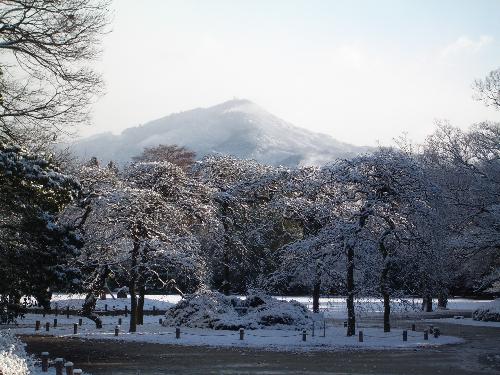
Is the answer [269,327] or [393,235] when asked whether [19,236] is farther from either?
[393,235]

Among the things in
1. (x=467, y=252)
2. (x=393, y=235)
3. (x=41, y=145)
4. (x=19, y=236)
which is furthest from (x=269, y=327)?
(x=41, y=145)

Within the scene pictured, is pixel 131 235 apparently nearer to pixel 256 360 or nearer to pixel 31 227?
pixel 256 360

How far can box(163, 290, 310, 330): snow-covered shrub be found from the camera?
34.1 m

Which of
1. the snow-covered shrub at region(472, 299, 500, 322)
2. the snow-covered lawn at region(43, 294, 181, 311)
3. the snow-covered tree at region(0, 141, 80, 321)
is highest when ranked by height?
the snow-covered tree at region(0, 141, 80, 321)

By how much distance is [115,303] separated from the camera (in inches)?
2103

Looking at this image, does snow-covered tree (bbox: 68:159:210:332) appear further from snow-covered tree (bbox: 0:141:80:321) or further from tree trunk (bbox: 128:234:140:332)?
snow-covered tree (bbox: 0:141:80:321)

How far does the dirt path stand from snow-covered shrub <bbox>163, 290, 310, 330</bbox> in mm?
7152

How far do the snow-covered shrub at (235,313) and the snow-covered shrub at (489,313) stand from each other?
1673cm

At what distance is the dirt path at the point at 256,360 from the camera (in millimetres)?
19781

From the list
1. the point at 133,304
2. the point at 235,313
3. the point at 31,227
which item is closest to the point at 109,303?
the point at 235,313

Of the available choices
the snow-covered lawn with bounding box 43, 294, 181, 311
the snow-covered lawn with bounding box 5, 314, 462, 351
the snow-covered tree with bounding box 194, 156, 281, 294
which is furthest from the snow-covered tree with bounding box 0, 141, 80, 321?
the snow-covered lawn with bounding box 43, 294, 181, 311

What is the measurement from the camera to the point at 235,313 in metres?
35.2

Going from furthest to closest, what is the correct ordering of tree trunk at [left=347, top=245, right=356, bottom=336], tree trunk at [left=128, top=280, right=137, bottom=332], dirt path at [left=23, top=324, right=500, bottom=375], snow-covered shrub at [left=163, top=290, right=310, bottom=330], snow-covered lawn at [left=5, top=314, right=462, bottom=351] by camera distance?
snow-covered shrub at [left=163, top=290, right=310, bottom=330] → tree trunk at [left=128, top=280, right=137, bottom=332] → tree trunk at [left=347, top=245, right=356, bottom=336] → snow-covered lawn at [left=5, top=314, right=462, bottom=351] → dirt path at [left=23, top=324, right=500, bottom=375]

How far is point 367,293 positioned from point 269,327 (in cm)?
620
